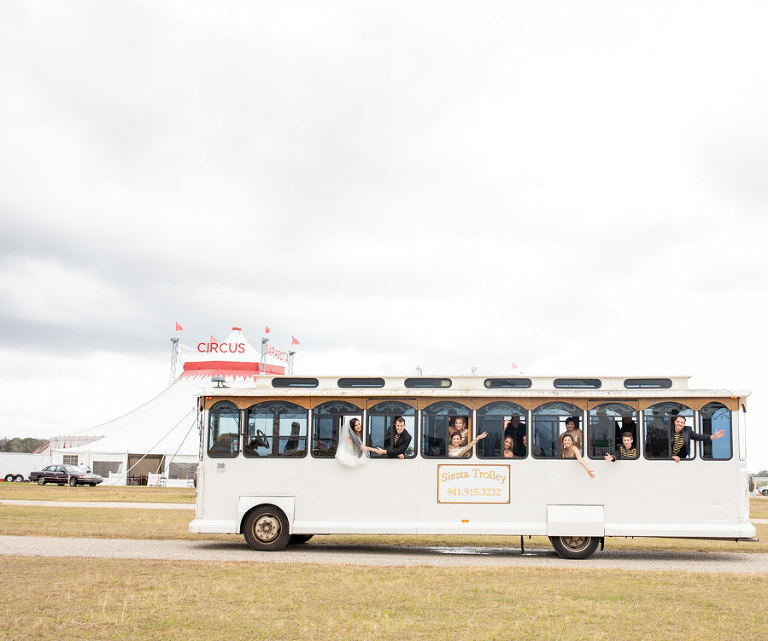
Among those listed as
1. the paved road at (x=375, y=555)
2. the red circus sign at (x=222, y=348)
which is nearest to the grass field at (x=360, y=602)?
the paved road at (x=375, y=555)

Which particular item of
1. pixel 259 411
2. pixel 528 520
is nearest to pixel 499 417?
pixel 528 520

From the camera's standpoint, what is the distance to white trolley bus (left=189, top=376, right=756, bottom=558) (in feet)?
47.7

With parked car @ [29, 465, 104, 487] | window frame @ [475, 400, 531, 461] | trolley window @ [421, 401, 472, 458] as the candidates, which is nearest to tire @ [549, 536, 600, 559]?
window frame @ [475, 400, 531, 461]

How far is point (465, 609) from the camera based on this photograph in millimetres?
9125

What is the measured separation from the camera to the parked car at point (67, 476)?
4469cm

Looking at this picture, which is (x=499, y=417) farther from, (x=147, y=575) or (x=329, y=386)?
(x=147, y=575)

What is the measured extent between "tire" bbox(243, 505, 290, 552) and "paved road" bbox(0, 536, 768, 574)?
0.24 m

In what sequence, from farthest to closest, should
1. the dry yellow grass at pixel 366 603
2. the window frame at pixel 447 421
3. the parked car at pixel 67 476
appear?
the parked car at pixel 67 476 < the window frame at pixel 447 421 < the dry yellow grass at pixel 366 603

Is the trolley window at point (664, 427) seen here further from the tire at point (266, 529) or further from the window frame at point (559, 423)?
the tire at point (266, 529)

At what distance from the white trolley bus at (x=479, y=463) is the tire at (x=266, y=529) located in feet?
0.06

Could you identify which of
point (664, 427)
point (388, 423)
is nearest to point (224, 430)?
point (388, 423)

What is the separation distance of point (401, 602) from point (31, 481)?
4495 cm

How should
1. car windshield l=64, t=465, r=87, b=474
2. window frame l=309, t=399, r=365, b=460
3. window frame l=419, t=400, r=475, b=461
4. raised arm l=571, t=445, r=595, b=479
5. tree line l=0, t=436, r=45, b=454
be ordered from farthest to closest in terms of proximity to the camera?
1. tree line l=0, t=436, r=45, b=454
2. car windshield l=64, t=465, r=87, b=474
3. window frame l=309, t=399, r=365, b=460
4. window frame l=419, t=400, r=475, b=461
5. raised arm l=571, t=445, r=595, b=479

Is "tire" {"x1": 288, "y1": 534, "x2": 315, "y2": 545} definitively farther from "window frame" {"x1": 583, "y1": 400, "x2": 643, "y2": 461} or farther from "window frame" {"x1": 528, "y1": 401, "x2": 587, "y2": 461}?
"window frame" {"x1": 583, "y1": 400, "x2": 643, "y2": 461}
